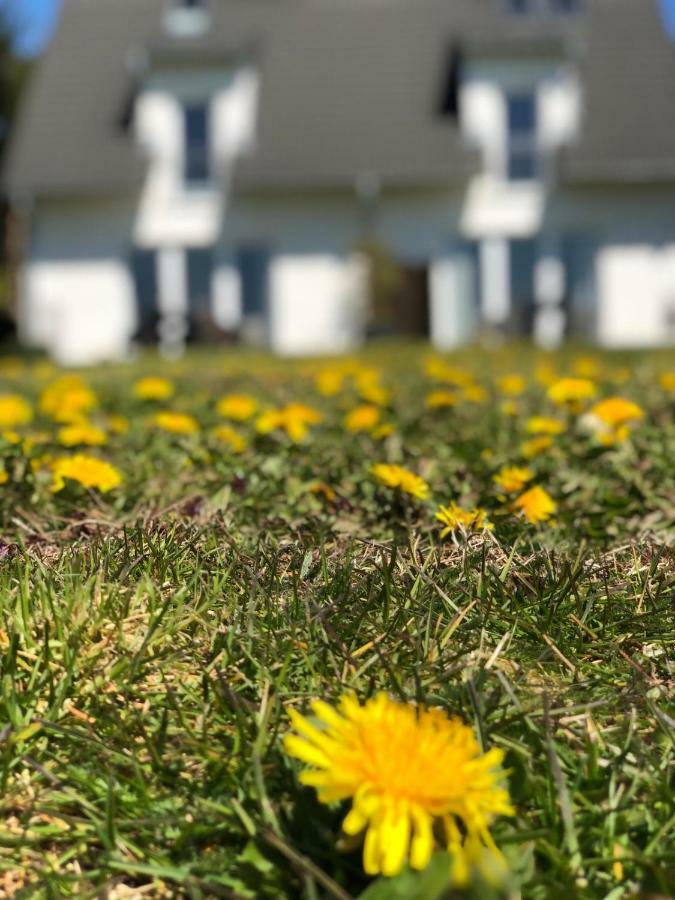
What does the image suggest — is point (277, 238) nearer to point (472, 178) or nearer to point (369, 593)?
point (472, 178)

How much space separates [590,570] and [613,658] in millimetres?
295

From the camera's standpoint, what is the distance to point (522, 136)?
19.9 m

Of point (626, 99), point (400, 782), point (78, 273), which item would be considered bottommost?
point (78, 273)

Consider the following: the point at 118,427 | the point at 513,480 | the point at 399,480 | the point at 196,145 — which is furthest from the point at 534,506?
the point at 196,145

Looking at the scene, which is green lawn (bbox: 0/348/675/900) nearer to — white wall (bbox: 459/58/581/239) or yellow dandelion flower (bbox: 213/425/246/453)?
yellow dandelion flower (bbox: 213/425/246/453)

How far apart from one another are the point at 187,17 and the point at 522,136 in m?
6.68

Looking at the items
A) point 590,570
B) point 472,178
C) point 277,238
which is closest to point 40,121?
point 277,238

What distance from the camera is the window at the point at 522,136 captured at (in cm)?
1977

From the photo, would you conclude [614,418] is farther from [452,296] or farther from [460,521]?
[452,296]

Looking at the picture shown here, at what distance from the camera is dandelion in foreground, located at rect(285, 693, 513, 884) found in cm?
98

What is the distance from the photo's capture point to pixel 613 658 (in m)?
1.54

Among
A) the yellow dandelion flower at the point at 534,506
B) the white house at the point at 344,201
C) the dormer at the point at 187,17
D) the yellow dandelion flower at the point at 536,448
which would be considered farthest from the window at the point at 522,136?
the yellow dandelion flower at the point at 534,506

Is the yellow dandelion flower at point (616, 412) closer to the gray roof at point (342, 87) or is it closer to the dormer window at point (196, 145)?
the gray roof at point (342, 87)

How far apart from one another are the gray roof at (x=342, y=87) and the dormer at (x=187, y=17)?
0.70 feet
